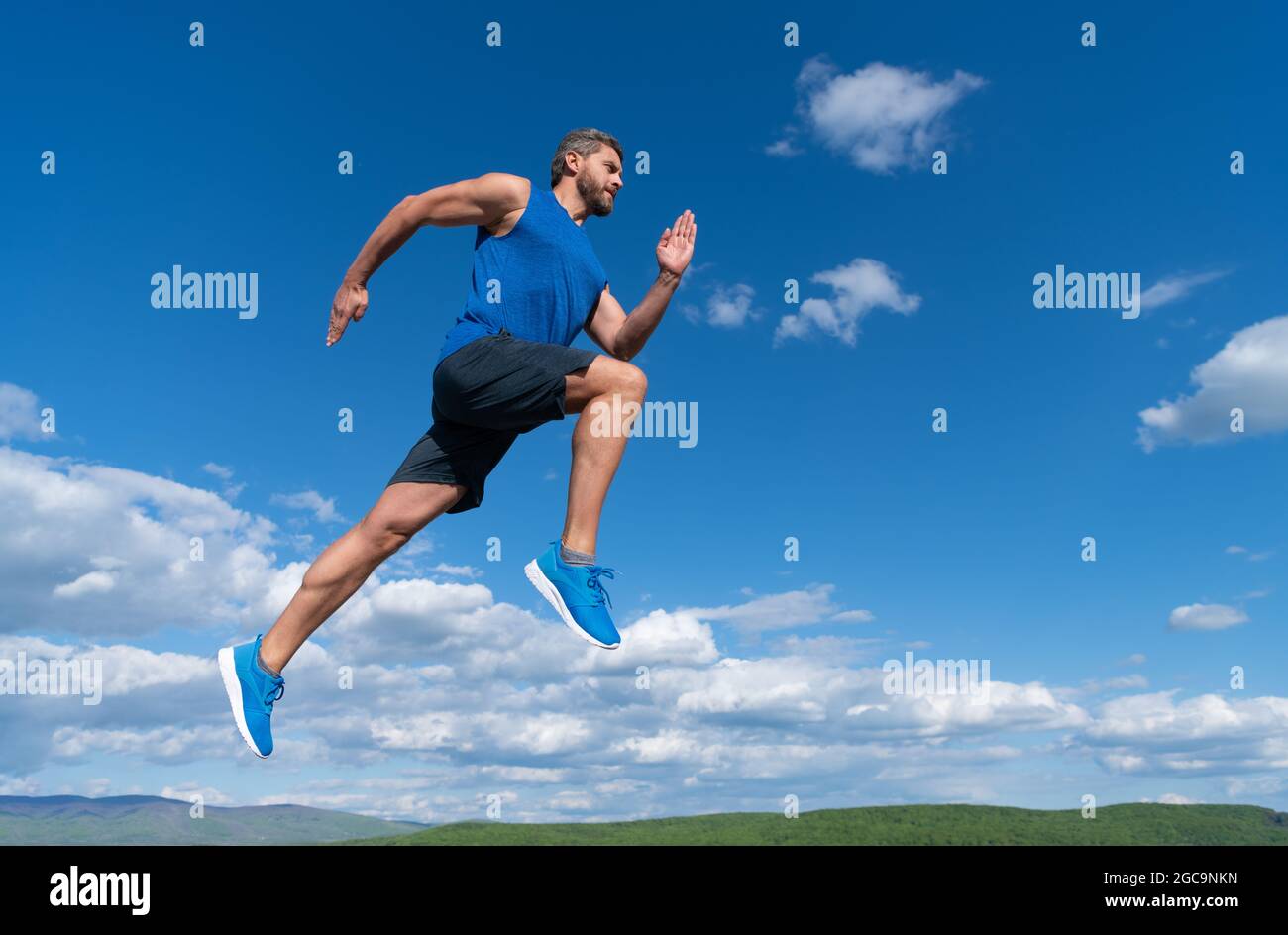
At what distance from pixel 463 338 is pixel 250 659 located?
2272mm

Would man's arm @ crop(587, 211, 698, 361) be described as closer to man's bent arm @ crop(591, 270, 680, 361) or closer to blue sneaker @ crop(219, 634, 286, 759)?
man's bent arm @ crop(591, 270, 680, 361)

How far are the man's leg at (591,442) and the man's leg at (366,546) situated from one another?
0.78m

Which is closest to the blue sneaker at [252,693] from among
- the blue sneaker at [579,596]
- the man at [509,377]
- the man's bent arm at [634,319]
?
the man at [509,377]

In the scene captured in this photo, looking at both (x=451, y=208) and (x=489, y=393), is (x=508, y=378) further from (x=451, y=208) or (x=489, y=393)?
(x=451, y=208)

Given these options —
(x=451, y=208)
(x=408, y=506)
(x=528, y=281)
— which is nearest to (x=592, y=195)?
(x=528, y=281)

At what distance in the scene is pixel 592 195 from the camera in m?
5.83

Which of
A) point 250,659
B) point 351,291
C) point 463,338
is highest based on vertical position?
point 351,291

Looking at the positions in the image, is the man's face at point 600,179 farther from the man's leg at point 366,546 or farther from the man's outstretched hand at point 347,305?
the man's leg at point 366,546

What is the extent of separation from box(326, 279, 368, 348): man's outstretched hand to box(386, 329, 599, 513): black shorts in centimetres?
71

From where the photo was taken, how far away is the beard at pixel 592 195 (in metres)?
5.81

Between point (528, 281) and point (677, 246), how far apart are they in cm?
86
